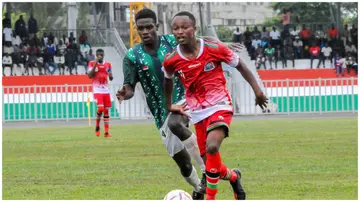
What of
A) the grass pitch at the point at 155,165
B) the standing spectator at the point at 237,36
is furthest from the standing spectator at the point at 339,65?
the grass pitch at the point at 155,165

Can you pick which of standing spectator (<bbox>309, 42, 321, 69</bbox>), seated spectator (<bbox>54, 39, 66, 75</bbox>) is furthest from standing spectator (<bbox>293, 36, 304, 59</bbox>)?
seated spectator (<bbox>54, 39, 66, 75</bbox>)

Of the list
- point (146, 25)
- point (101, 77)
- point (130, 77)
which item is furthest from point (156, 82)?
point (101, 77)

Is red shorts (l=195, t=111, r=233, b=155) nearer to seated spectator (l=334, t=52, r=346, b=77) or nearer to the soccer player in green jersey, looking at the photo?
the soccer player in green jersey

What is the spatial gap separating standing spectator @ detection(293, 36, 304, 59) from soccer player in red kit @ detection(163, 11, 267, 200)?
37.5 metres

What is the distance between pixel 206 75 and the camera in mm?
9289

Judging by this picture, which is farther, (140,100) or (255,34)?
(255,34)

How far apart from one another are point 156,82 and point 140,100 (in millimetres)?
26470

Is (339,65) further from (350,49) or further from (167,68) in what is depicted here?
(167,68)

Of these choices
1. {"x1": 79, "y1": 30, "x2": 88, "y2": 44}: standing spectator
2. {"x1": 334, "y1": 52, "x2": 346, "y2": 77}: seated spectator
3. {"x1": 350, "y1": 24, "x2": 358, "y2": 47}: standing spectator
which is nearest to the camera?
{"x1": 79, "y1": 30, "x2": 88, "y2": 44}: standing spectator

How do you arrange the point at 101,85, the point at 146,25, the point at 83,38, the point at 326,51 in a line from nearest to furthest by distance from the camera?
1. the point at 146,25
2. the point at 101,85
3. the point at 83,38
4. the point at 326,51

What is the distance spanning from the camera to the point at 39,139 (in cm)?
2300

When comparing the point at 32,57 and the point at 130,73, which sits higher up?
the point at 130,73

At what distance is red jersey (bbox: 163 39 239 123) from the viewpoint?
9.28 metres

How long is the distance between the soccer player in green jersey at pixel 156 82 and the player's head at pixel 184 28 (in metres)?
0.91
